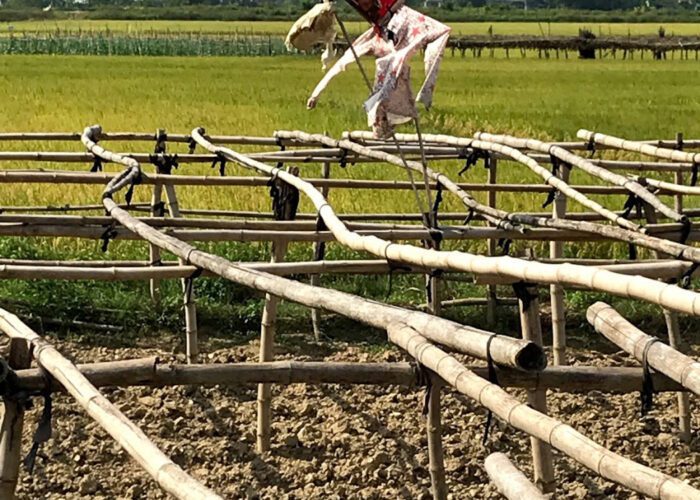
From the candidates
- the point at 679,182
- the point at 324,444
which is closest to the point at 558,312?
the point at 324,444

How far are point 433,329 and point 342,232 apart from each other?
1187mm

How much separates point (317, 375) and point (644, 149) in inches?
118

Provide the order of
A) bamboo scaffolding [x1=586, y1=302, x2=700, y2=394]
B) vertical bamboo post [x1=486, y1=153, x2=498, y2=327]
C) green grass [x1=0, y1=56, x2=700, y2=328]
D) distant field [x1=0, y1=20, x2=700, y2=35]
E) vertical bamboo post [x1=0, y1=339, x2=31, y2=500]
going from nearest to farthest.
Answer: bamboo scaffolding [x1=586, y1=302, x2=700, y2=394] → vertical bamboo post [x1=0, y1=339, x2=31, y2=500] → vertical bamboo post [x1=486, y1=153, x2=498, y2=327] → green grass [x1=0, y1=56, x2=700, y2=328] → distant field [x1=0, y1=20, x2=700, y2=35]

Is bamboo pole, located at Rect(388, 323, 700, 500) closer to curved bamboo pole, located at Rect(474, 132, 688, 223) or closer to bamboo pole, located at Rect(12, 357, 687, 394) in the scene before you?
bamboo pole, located at Rect(12, 357, 687, 394)

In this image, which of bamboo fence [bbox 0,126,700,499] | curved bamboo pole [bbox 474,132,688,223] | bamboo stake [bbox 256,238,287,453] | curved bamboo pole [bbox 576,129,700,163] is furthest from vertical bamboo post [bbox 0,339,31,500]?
curved bamboo pole [bbox 576,129,700,163]

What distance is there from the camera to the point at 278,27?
2100 inches

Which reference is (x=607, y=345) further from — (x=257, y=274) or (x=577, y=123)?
(x=577, y=123)

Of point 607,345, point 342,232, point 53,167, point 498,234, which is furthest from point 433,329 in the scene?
point 53,167

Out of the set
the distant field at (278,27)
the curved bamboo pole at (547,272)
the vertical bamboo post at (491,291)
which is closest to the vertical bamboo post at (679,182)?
the vertical bamboo post at (491,291)

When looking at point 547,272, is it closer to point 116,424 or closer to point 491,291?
point 116,424

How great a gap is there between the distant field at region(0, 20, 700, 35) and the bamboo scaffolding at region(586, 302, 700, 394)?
153 ft

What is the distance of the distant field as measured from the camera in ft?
164

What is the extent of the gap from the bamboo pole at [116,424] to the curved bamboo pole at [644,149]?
3153 millimetres

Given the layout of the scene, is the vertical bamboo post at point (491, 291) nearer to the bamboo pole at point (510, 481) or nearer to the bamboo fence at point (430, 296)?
the bamboo fence at point (430, 296)
